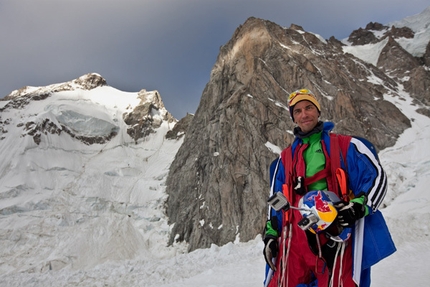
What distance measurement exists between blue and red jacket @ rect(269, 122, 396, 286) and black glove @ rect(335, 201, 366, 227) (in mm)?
89

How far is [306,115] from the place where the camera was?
2654 millimetres

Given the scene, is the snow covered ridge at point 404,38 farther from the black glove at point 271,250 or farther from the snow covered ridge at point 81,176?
the black glove at point 271,250

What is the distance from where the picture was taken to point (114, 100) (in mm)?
77938

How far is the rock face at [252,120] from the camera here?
2855cm

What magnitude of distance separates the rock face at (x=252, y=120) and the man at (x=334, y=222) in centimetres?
2322

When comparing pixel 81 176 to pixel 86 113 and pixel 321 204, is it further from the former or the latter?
pixel 321 204

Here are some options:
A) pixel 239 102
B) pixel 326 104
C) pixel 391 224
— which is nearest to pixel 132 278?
pixel 391 224

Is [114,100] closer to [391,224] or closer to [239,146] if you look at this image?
[239,146]

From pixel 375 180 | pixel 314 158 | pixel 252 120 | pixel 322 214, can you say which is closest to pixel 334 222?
pixel 322 214

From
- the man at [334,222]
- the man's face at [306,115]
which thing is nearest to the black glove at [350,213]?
the man at [334,222]

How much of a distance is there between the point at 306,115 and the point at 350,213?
3.00 feet

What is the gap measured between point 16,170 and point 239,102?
37.6m

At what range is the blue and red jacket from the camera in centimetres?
215

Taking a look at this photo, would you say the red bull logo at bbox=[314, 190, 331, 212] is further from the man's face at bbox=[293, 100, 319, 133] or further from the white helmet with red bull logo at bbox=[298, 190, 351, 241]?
the man's face at bbox=[293, 100, 319, 133]
